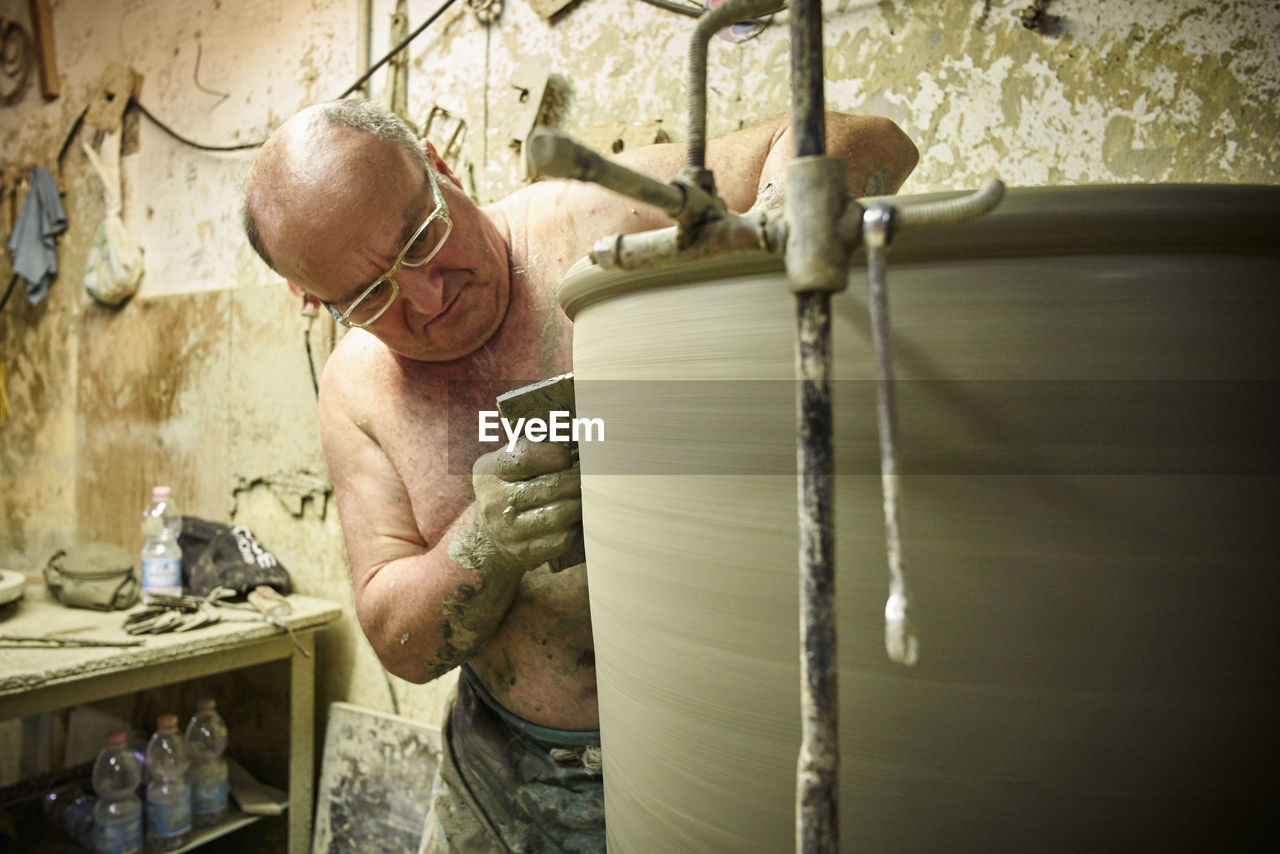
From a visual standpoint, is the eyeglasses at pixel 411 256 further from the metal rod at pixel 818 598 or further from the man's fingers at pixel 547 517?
the metal rod at pixel 818 598

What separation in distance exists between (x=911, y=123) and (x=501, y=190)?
1.00 m

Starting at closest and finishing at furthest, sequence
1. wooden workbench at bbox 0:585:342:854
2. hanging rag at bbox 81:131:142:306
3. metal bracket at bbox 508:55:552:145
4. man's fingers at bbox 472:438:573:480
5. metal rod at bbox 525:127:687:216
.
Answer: metal rod at bbox 525:127:687:216 < man's fingers at bbox 472:438:573:480 < wooden workbench at bbox 0:585:342:854 < metal bracket at bbox 508:55:552:145 < hanging rag at bbox 81:131:142:306

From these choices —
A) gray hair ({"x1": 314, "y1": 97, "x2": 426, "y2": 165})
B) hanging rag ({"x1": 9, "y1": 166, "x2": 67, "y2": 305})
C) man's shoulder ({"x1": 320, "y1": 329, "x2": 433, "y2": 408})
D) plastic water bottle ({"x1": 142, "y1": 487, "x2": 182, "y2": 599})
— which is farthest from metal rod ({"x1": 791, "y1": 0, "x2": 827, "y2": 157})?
hanging rag ({"x1": 9, "y1": 166, "x2": 67, "y2": 305})

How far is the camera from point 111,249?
2.81m

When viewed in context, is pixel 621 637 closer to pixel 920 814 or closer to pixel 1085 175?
pixel 920 814

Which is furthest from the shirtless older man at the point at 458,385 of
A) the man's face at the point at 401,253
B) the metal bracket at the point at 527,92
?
the metal bracket at the point at 527,92

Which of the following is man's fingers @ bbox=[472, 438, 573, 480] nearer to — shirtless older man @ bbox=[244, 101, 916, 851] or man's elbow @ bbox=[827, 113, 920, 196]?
shirtless older man @ bbox=[244, 101, 916, 851]

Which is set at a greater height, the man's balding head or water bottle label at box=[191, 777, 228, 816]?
the man's balding head

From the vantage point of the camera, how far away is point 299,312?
2.27 m

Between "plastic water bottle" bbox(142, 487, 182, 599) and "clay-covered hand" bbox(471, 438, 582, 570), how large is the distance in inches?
64.7

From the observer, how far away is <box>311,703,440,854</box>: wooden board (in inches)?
76.0

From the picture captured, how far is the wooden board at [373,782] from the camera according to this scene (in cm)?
193

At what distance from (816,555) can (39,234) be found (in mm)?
3805

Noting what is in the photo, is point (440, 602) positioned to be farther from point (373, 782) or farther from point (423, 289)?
point (373, 782)
